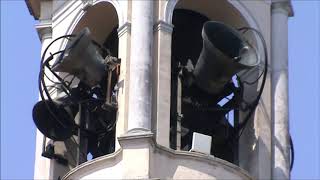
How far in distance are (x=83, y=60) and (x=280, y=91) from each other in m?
3.42

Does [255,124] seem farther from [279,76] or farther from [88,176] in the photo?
[88,176]

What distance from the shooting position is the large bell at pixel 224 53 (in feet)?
101

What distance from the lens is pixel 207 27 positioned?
1222 inches

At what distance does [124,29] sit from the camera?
1241 inches

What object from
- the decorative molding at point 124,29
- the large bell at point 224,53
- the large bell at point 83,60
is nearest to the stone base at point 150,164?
the large bell at point 224,53

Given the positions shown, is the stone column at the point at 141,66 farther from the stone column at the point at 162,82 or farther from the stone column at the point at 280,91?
the stone column at the point at 280,91

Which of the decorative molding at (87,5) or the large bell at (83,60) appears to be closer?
the large bell at (83,60)

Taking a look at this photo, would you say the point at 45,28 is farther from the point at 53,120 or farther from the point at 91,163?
the point at 91,163

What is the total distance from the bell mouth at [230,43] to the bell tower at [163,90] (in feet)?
0.05

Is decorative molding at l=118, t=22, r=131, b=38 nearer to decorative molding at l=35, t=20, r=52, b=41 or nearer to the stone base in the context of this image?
the stone base

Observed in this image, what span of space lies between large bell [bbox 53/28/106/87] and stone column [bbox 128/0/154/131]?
2.75 feet

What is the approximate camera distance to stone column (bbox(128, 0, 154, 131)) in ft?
99.6

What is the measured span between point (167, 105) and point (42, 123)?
2.62 metres

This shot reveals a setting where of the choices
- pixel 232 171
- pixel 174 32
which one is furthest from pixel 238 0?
pixel 232 171
